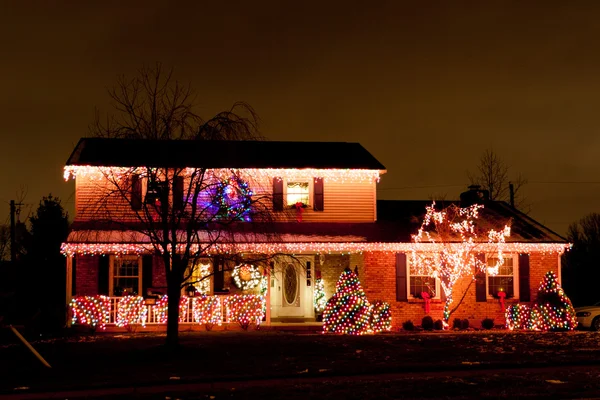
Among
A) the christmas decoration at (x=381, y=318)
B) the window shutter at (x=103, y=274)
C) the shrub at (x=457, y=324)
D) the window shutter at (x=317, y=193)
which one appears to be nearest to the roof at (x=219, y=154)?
the window shutter at (x=317, y=193)

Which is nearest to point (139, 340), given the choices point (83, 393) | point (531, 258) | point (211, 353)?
point (211, 353)

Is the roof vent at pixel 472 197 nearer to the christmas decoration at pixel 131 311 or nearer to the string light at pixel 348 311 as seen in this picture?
the string light at pixel 348 311

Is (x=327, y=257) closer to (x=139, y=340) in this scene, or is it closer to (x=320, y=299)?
(x=320, y=299)

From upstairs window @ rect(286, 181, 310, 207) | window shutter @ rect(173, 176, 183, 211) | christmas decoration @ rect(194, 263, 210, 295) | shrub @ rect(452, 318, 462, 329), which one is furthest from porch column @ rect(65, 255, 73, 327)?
shrub @ rect(452, 318, 462, 329)

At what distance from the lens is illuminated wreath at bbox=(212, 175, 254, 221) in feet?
51.6

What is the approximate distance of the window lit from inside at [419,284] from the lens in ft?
75.4

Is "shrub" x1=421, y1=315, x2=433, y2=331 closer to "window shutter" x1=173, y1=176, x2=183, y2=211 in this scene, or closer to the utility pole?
"window shutter" x1=173, y1=176, x2=183, y2=211

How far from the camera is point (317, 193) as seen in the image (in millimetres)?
23625

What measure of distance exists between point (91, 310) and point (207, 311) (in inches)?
134

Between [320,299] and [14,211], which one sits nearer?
[320,299]

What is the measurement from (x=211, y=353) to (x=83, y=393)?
435 centimetres

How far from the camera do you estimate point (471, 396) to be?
A: 10.7 metres

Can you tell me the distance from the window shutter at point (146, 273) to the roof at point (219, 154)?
3064 mm

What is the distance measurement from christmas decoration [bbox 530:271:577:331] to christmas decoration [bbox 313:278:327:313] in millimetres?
6694
